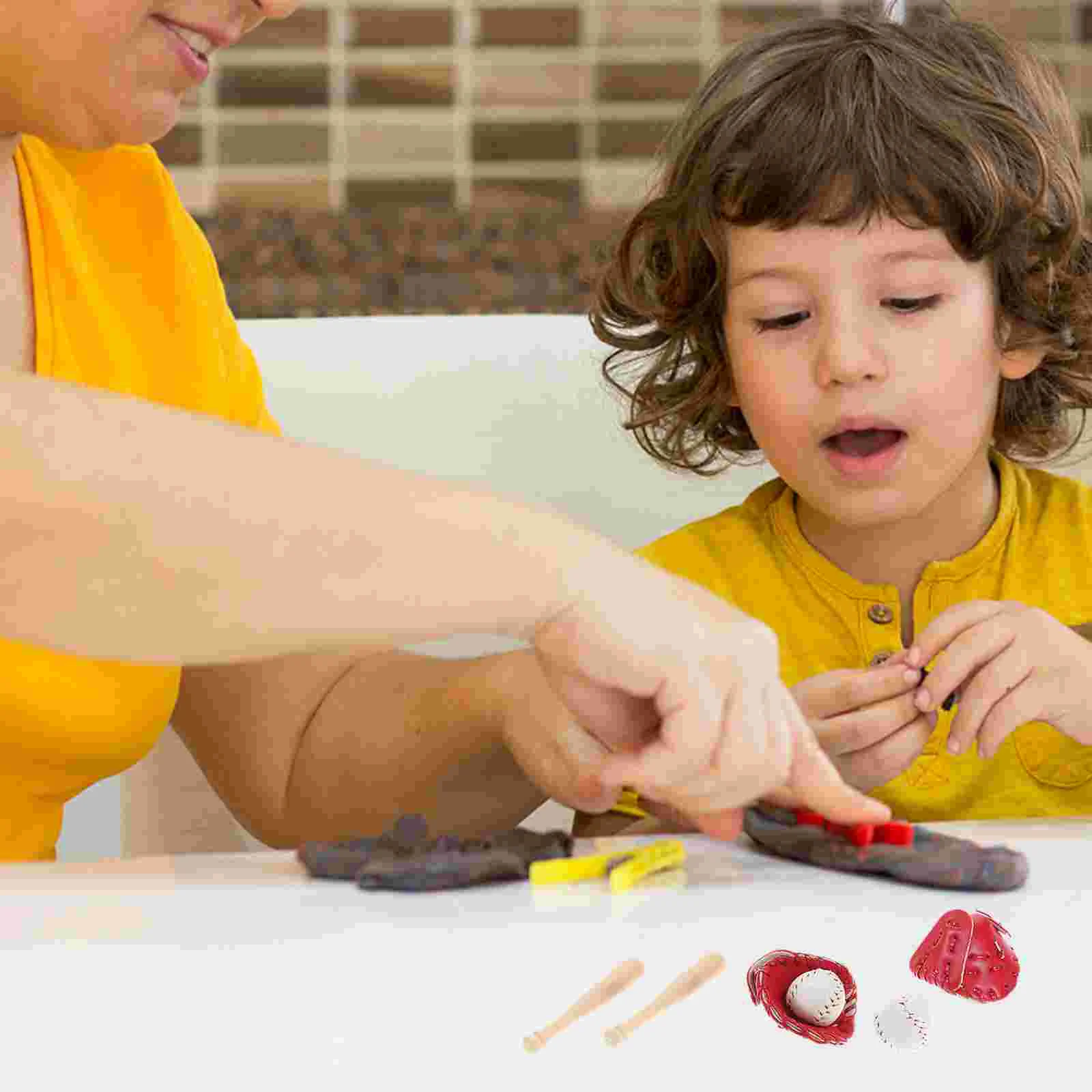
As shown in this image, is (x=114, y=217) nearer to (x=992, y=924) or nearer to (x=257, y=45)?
(x=992, y=924)

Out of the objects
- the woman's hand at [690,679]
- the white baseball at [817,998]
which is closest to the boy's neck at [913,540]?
the woman's hand at [690,679]

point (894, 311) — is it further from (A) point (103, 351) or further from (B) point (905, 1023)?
(B) point (905, 1023)

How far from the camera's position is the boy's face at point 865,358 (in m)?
0.96

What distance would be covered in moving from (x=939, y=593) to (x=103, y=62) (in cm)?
60

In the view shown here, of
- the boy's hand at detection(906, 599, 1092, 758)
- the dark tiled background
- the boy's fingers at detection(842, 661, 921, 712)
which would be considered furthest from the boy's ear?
the dark tiled background

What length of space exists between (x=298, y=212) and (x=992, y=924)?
7.12 ft

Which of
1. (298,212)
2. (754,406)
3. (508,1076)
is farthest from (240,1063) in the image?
(298,212)

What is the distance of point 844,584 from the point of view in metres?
1.05

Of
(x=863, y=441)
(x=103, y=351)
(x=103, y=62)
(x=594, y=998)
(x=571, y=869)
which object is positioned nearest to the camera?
(x=594, y=998)

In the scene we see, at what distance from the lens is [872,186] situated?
0.98 meters

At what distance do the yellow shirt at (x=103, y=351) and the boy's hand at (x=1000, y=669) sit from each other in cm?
40

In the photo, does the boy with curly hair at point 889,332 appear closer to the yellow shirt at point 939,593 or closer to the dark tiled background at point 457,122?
the yellow shirt at point 939,593

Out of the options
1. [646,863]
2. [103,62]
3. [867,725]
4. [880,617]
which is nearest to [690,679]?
[646,863]

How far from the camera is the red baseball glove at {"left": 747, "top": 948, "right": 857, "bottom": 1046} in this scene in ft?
1.51
